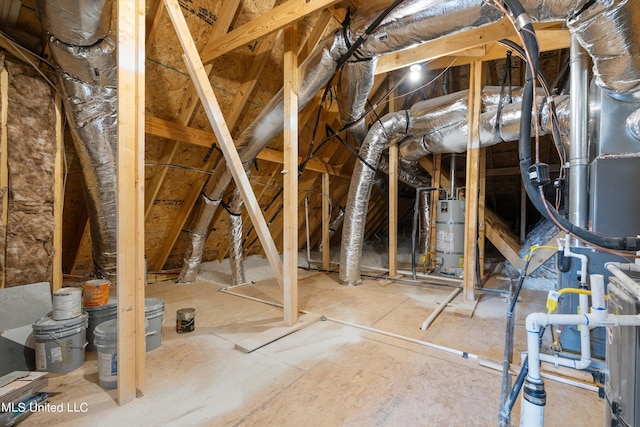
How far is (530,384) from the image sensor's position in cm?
72

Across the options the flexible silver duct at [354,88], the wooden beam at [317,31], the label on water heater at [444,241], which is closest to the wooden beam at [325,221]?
the flexible silver duct at [354,88]

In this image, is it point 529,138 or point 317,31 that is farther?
point 317,31

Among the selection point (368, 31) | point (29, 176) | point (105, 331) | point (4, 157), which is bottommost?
point (105, 331)

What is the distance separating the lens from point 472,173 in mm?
2709

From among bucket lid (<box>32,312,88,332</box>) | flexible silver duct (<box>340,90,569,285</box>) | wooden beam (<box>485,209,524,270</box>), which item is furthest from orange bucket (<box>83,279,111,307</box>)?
wooden beam (<box>485,209,524,270</box>)

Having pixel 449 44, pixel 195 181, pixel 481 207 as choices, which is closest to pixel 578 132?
pixel 449 44

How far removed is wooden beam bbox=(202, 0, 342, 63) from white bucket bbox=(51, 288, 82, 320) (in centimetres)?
200

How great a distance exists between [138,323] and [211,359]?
557mm

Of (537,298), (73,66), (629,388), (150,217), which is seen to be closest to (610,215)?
(629,388)

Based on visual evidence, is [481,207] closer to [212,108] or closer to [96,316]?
[212,108]

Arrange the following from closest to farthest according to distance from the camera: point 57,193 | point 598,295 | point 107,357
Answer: point 598,295 < point 107,357 < point 57,193

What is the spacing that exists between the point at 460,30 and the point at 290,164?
136 centimetres

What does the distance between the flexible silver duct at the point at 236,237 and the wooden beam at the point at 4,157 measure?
6.23 feet

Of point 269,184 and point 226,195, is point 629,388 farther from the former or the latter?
point 269,184
